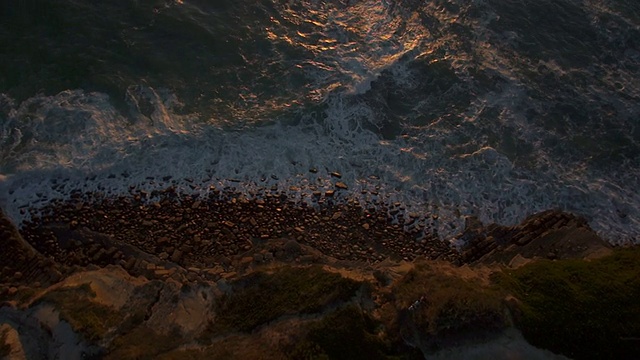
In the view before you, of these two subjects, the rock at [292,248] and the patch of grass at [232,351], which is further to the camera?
the rock at [292,248]

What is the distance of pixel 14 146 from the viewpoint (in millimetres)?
19891

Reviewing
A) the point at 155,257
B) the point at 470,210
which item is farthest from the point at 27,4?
the point at 470,210

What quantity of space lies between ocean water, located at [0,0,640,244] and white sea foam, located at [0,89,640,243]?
63 mm

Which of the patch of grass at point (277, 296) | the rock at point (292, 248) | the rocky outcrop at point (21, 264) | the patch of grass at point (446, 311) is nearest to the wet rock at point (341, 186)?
the rock at point (292, 248)

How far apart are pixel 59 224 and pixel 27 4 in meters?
12.6

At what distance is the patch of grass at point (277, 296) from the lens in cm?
1309

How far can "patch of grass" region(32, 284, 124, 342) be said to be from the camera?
510 inches

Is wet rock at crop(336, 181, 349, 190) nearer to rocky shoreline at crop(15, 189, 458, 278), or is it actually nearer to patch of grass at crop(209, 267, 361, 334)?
rocky shoreline at crop(15, 189, 458, 278)

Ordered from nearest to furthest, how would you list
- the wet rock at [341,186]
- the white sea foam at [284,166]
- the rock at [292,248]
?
the rock at [292,248]
the white sea foam at [284,166]
the wet rock at [341,186]

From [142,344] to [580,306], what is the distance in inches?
454

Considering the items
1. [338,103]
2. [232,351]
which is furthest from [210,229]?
[338,103]

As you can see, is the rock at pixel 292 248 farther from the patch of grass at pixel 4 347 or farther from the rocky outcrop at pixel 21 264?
the patch of grass at pixel 4 347

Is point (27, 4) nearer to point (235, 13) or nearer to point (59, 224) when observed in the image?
point (235, 13)

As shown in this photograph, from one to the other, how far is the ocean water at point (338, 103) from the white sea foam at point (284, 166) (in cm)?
6
